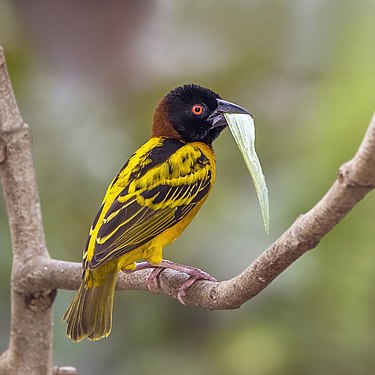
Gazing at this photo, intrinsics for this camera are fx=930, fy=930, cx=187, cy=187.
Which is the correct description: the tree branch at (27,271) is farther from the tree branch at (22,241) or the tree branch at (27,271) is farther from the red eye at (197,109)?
the red eye at (197,109)

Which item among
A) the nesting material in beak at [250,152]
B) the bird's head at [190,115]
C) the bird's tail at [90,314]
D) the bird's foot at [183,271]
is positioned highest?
the nesting material in beak at [250,152]

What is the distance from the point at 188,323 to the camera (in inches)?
141

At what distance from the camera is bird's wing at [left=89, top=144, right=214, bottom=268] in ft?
8.56

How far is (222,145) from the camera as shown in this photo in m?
3.89

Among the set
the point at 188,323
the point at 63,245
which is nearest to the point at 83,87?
the point at 63,245

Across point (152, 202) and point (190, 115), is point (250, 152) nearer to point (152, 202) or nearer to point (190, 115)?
point (152, 202)

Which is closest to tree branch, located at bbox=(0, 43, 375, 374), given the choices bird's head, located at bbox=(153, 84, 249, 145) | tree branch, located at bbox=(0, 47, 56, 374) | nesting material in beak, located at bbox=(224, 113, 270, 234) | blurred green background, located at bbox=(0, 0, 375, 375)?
tree branch, located at bbox=(0, 47, 56, 374)

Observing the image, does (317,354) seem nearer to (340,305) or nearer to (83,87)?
(340,305)

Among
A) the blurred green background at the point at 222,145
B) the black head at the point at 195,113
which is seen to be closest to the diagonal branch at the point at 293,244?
the black head at the point at 195,113

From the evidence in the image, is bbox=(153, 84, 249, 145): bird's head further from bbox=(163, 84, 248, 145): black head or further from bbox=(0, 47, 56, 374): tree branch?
bbox=(0, 47, 56, 374): tree branch

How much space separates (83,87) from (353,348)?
66.5 inches

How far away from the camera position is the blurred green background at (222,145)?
343 cm

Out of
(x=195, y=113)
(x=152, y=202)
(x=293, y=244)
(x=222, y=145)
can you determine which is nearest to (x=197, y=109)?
(x=195, y=113)

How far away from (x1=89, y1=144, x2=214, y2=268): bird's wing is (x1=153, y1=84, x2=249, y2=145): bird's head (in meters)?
0.18
